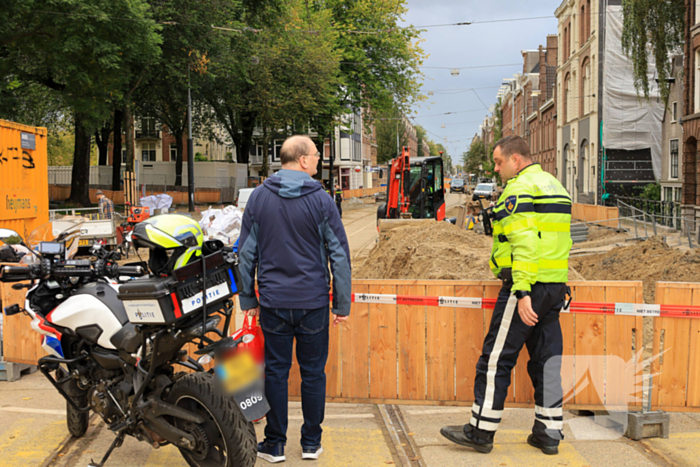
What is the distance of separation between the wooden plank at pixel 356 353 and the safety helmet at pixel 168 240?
195 centimetres

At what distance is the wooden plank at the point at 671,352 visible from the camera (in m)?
4.62

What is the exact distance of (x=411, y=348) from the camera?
5059 millimetres

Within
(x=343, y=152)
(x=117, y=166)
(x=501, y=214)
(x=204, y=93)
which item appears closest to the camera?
(x=501, y=214)

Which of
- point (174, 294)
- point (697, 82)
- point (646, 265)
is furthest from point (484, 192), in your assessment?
point (174, 294)

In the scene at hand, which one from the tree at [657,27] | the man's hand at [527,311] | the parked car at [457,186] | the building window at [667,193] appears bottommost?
the man's hand at [527,311]

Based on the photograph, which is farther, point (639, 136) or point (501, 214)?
point (639, 136)

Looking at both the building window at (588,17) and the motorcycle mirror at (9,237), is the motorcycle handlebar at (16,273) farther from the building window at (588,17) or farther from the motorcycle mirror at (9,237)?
the building window at (588,17)

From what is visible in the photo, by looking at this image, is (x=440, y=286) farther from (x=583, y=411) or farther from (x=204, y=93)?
(x=204, y=93)

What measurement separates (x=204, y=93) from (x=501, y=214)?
121 ft

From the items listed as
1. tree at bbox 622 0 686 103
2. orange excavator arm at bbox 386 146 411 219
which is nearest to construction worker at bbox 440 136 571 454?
orange excavator arm at bbox 386 146 411 219

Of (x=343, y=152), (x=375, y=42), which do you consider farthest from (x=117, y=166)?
(x=343, y=152)

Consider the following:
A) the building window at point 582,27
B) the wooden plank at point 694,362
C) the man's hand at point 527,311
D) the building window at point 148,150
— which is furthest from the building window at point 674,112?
the building window at point 148,150

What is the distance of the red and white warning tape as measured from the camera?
4.64m

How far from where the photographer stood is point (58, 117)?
144ft
